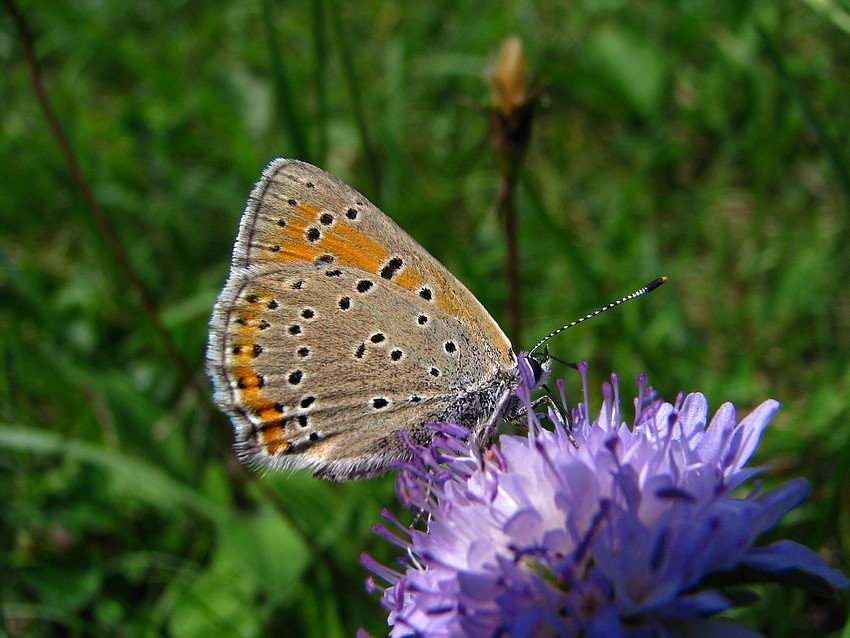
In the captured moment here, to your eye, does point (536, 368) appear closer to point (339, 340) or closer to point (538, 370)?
point (538, 370)

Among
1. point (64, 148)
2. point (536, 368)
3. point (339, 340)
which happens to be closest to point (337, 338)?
point (339, 340)

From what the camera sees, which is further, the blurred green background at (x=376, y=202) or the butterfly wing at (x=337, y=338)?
the blurred green background at (x=376, y=202)

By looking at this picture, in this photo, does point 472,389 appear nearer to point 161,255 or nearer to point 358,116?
point 358,116

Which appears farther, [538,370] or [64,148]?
[64,148]

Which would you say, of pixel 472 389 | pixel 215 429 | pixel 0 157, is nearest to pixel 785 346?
pixel 472 389

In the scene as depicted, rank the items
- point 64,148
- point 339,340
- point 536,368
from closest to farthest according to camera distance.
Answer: point 536,368
point 339,340
point 64,148

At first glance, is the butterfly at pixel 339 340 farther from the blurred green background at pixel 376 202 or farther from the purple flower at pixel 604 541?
the blurred green background at pixel 376 202

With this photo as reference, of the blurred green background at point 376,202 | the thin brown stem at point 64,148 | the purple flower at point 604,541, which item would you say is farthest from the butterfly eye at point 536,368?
the thin brown stem at point 64,148
